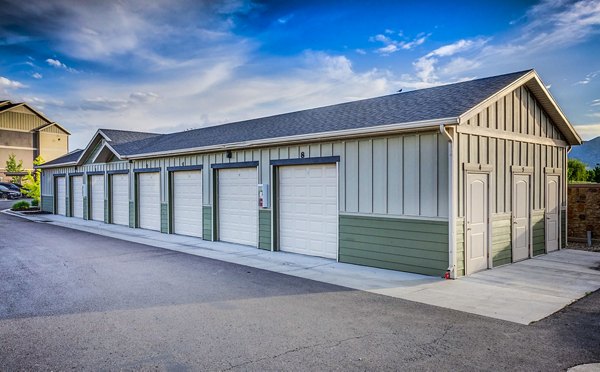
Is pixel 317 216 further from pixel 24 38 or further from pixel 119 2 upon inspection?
pixel 24 38

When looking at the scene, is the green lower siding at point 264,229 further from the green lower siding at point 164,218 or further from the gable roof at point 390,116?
the green lower siding at point 164,218

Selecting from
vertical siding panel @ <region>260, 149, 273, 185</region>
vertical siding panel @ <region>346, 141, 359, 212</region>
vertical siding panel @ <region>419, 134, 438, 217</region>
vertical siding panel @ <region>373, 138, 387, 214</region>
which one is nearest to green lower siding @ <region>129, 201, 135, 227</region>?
vertical siding panel @ <region>260, 149, 273, 185</region>

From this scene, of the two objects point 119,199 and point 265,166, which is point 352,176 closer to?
point 265,166

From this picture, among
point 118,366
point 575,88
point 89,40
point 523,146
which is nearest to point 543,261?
point 523,146

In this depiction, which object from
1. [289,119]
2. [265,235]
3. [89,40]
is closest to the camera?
[265,235]

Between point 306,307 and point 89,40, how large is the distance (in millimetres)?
14106

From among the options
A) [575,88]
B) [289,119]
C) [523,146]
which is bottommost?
[523,146]

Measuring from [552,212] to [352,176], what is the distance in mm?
5935

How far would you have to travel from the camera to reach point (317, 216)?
382 inches

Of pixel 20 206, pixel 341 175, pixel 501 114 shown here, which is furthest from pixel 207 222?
pixel 20 206

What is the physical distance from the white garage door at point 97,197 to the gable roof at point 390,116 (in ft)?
21.2

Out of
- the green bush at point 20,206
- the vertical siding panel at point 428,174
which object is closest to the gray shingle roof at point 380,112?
the vertical siding panel at point 428,174

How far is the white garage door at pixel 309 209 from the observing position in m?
9.38

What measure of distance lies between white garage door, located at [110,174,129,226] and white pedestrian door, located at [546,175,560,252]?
15.0 m
